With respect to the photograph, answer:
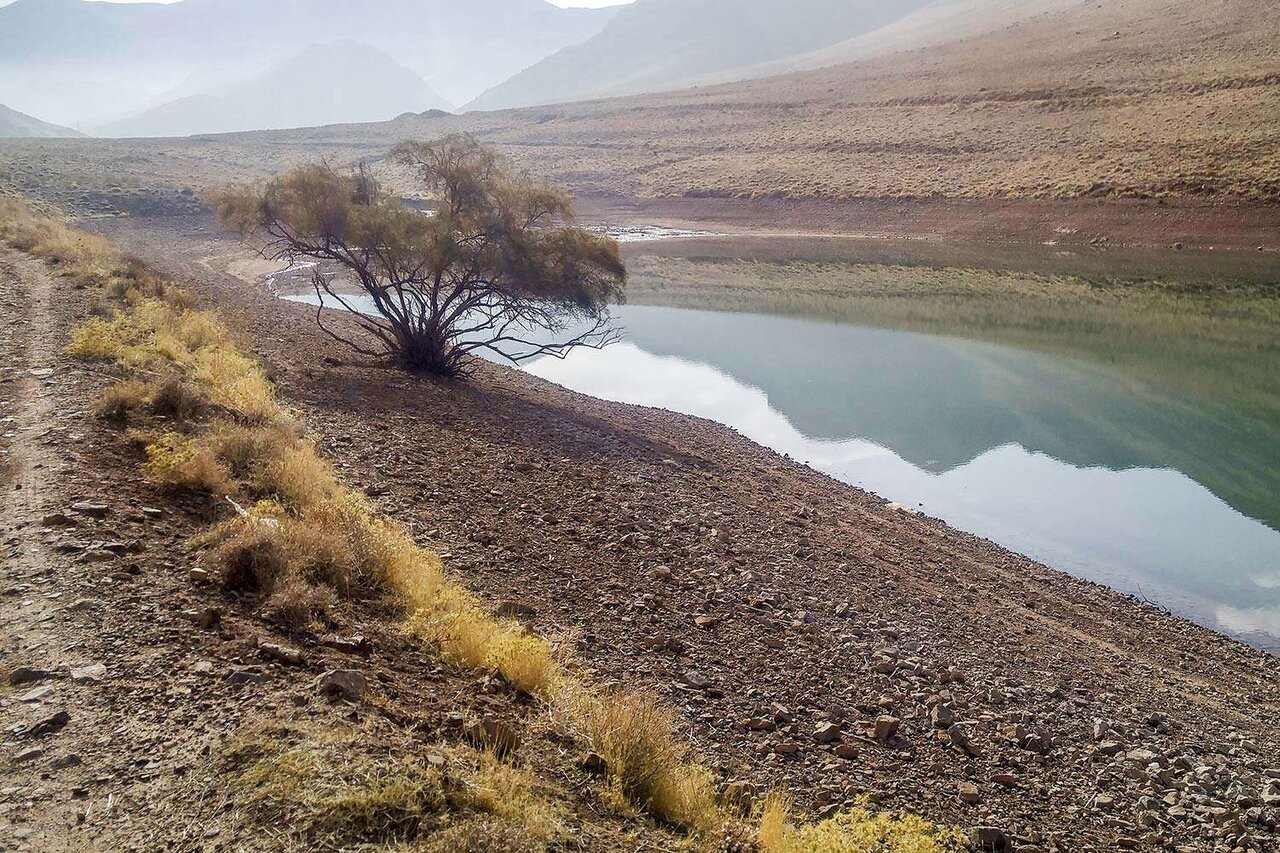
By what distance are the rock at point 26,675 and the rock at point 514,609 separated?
3.37 metres

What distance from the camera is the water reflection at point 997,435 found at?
43.1 ft

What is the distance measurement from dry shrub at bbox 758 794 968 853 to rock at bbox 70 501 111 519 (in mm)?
5092

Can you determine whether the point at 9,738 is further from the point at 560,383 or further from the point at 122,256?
the point at 122,256

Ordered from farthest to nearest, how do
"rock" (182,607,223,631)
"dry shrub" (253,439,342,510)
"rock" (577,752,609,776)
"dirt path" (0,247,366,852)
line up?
"dry shrub" (253,439,342,510) < "rock" (182,607,223,631) < "rock" (577,752,609,776) < "dirt path" (0,247,366,852)

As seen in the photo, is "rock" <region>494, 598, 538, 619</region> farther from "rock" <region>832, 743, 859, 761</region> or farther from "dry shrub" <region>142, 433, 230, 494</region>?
"rock" <region>832, 743, 859, 761</region>

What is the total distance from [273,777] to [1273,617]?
1204cm

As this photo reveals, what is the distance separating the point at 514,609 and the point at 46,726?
389 centimetres

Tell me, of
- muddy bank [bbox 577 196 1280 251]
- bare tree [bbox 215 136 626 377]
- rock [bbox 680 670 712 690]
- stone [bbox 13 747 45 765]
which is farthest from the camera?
muddy bank [bbox 577 196 1280 251]

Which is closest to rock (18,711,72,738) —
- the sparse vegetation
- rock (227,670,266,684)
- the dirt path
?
the dirt path

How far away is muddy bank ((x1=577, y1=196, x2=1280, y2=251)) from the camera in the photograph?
38.5 m

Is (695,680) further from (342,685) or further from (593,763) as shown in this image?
(342,685)

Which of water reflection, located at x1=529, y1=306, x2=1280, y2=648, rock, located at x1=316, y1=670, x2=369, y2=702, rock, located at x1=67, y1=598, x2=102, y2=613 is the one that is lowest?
rock, located at x1=67, y1=598, x2=102, y2=613

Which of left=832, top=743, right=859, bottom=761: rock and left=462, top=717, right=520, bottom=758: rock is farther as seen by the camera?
left=832, top=743, right=859, bottom=761: rock

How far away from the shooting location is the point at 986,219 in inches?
1829
